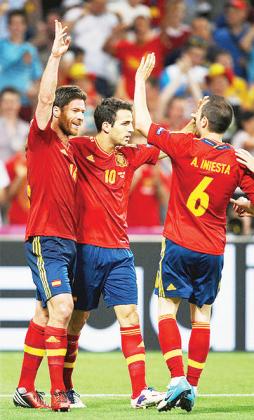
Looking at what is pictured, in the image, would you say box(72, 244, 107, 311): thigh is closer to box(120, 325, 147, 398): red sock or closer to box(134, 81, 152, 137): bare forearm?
box(120, 325, 147, 398): red sock

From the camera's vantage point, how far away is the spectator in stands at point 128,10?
1638cm

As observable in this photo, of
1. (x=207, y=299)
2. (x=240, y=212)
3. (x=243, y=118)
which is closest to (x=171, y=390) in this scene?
(x=207, y=299)

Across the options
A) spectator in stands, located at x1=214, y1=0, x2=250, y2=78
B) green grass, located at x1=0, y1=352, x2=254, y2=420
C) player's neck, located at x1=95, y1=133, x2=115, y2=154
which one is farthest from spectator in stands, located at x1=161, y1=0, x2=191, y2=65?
player's neck, located at x1=95, y1=133, x2=115, y2=154

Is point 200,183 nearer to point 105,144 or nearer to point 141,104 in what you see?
point 141,104

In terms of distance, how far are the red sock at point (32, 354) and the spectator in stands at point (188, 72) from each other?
7634 mm

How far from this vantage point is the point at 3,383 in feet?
29.6

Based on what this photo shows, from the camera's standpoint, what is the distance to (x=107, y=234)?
7789 mm

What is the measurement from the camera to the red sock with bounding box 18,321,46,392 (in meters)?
7.65

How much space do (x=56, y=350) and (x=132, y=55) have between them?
8.97 meters

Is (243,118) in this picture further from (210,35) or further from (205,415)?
(205,415)

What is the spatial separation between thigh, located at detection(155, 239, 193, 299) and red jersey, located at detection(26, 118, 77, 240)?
0.68 m

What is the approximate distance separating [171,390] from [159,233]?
14.2 feet

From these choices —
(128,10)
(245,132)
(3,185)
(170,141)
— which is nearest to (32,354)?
(170,141)

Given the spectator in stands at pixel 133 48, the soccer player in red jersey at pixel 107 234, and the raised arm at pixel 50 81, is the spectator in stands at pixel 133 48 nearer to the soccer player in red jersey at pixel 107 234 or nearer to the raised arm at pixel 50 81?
the soccer player in red jersey at pixel 107 234
